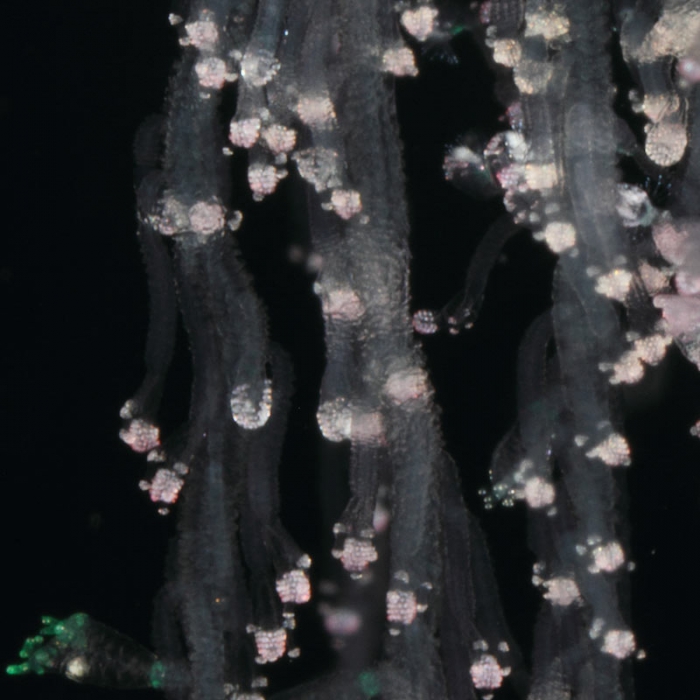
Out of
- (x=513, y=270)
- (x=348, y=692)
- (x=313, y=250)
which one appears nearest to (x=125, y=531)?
(x=348, y=692)

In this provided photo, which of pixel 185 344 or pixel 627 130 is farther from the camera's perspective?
pixel 185 344

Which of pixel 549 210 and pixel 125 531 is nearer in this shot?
pixel 549 210

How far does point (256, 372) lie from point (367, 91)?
1.24 feet

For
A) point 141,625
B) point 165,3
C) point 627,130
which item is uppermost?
point 165,3

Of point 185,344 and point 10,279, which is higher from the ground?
point 10,279

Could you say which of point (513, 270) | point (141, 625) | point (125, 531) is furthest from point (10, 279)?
point (513, 270)

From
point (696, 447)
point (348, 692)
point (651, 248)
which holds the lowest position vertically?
point (348, 692)

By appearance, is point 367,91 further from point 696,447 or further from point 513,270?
point 696,447

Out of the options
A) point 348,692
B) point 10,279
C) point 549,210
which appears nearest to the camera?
point 549,210

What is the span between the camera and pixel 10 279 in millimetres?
1430

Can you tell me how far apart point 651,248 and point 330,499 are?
0.56 m

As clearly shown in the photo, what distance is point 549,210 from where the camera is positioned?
1119 mm

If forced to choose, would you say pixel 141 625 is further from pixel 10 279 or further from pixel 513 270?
pixel 513 270

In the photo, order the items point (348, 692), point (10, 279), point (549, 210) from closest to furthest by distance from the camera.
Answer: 1. point (549, 210)
2. point (348, 692)
3. point (10, 279)
